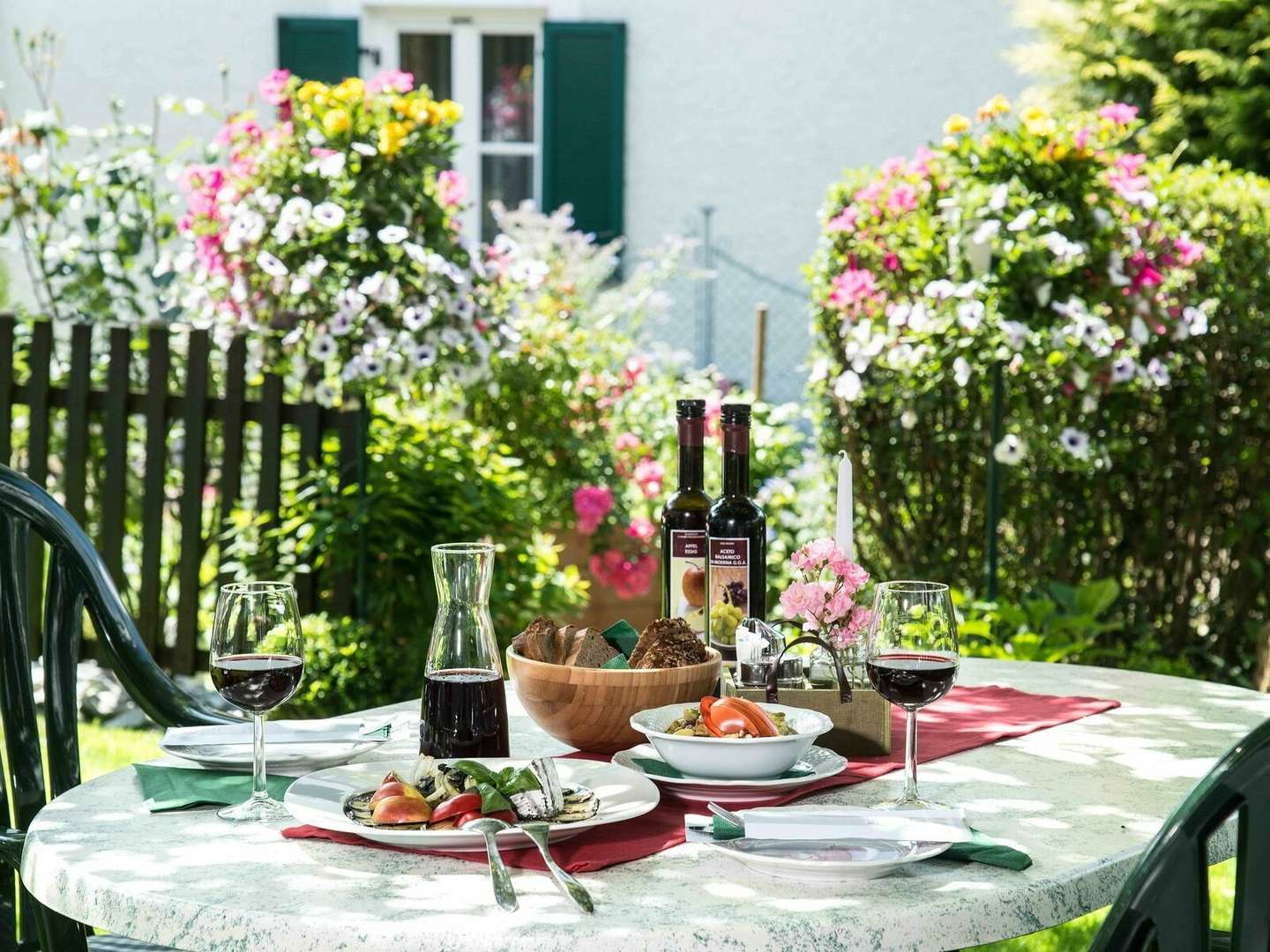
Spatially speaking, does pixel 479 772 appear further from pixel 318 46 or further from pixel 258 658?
pixel 318 46

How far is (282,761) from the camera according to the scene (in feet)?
5.75

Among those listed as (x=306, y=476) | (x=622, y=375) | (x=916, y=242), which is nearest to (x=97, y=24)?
(x=622, y=375)

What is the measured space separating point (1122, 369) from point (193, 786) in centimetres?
350

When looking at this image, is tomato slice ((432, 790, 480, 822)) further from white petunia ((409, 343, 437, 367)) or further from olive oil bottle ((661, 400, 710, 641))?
white petunia ((409, 343, 437, 367))

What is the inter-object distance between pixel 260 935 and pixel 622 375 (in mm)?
4920

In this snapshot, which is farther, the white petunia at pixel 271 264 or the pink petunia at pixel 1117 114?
the pink petunia at pixel 1117 114

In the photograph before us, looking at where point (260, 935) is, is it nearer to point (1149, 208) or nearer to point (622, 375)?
point (1149, 208)

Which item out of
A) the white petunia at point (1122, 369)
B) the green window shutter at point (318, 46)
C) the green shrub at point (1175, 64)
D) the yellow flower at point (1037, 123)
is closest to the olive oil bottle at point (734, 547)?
the white petunia at point (1122, 369)

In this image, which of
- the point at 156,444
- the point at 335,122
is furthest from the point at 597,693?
the point at 156,444

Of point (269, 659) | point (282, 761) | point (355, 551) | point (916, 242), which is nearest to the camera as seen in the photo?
point (269, 659)

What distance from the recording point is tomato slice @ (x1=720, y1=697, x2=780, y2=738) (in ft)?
5.38

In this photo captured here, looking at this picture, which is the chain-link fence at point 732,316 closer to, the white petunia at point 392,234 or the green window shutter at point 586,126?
the green window shutter at point 586,126

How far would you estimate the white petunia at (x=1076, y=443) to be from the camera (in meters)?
4.71

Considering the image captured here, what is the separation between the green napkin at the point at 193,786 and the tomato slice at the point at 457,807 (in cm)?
26
